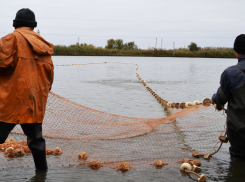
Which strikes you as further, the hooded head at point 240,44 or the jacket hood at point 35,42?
the hooded head at point 240,44

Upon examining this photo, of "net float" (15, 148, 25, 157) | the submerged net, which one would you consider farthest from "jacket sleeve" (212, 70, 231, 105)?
"net float" (15, 148, 25, 157)

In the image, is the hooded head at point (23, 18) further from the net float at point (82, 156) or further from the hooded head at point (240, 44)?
the hooded head at point (240, 44)

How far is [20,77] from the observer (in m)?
3.14

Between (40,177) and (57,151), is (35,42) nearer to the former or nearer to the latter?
(40,177)

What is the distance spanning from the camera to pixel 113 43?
78000mm

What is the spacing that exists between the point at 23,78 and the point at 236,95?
8.22ft

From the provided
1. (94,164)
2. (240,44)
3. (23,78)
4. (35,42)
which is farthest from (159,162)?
(35,42)

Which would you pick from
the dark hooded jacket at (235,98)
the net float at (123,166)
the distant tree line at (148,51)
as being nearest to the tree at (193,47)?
the distant tree line at (148,51)

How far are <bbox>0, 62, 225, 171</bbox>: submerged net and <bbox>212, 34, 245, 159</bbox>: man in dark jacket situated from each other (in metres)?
0.97

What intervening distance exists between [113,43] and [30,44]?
7566cm

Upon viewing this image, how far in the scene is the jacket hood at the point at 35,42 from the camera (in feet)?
10.6

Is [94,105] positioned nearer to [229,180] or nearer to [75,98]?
[75,98]

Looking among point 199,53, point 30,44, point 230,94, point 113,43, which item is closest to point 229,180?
point 230,94

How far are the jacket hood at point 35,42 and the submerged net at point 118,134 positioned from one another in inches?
70.1
